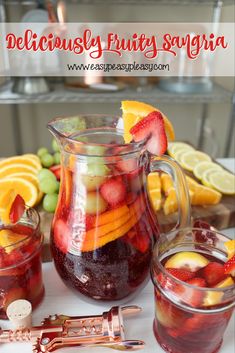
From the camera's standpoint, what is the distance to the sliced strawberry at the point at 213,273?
1.17ft

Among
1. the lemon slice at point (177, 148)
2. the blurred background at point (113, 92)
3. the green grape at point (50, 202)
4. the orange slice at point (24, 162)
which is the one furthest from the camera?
the blurred background at point (113, 92)

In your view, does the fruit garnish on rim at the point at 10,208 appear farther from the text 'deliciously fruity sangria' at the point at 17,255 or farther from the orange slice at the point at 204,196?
the orange slice at the point at 204,196

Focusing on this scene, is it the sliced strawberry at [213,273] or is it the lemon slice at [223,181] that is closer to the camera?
the sliced strawberry at [213,273]

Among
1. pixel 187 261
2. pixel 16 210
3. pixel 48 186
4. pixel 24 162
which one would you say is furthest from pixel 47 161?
pixel 187 261

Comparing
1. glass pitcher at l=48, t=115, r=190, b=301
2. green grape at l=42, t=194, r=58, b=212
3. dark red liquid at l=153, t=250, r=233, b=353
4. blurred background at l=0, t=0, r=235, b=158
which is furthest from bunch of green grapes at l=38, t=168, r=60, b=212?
blurred background at l=0, t=0, r=235, b=158

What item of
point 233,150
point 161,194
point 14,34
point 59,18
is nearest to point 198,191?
point 161,194

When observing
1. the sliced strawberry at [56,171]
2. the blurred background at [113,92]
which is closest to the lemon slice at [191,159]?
the sliced strawberry at [56,171]

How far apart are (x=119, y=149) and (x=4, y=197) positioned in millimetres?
149

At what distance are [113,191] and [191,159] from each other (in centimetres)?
52

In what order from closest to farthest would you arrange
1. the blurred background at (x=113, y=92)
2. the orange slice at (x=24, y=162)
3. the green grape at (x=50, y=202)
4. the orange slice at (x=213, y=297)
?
the orange slice at (x=213, y=297)
the green grape at (x=50, y=202)
the orange slice at (x=24, y=162)
the blurred background at (x=113, y=92)

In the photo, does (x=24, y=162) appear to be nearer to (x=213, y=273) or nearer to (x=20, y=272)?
(x=20, y=272)

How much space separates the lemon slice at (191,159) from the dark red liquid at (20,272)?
508 mm

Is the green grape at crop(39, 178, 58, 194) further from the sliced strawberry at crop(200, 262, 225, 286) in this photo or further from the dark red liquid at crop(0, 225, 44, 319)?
the sliced strawberry at crop(200, 262, 225, 286)

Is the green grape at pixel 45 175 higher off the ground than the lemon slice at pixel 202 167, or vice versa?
the green grape at pixel 45 175
